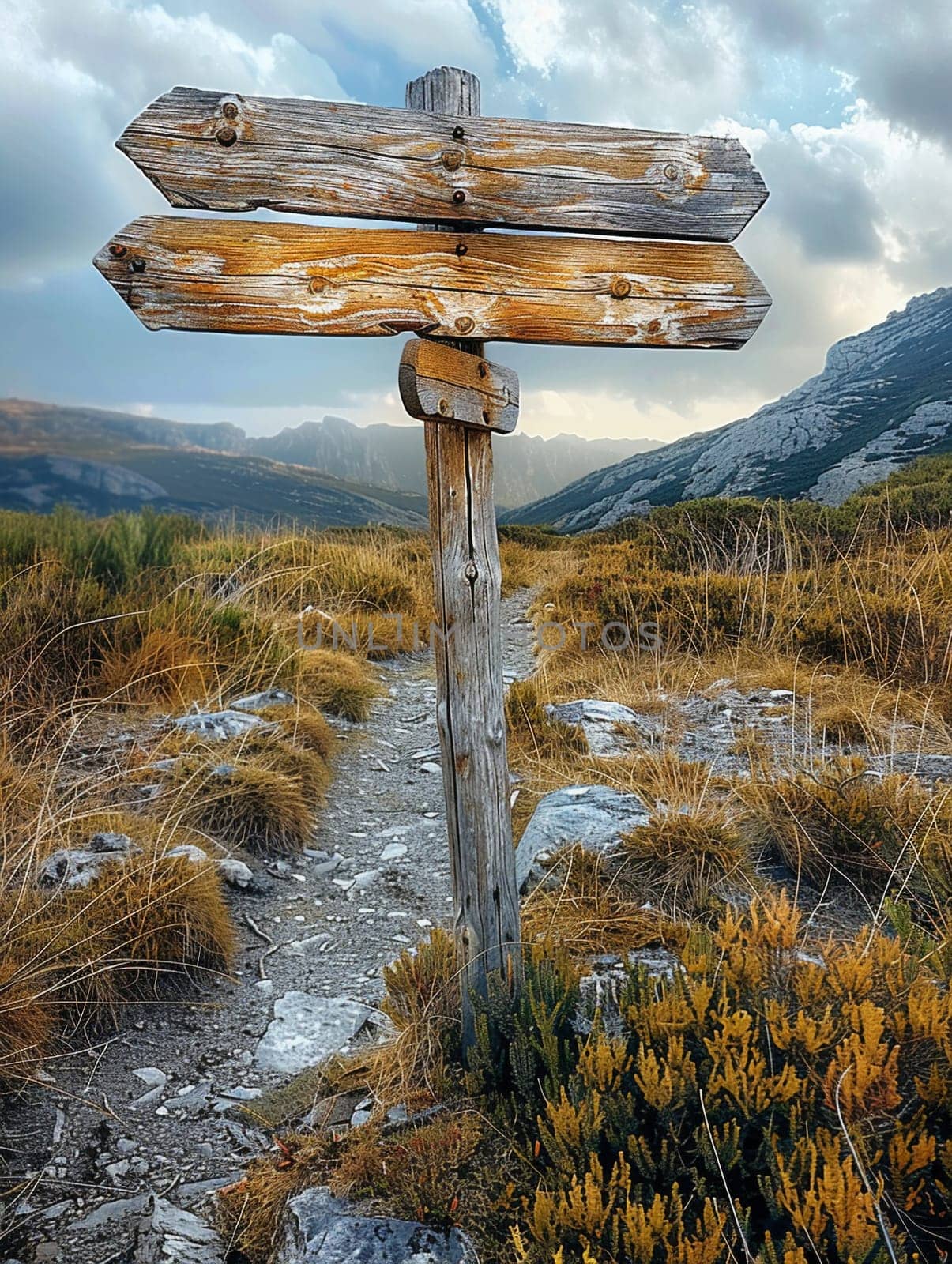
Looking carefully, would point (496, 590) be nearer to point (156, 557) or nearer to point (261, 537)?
point (156, 557)

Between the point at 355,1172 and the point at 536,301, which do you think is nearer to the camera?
the point at 355,1172

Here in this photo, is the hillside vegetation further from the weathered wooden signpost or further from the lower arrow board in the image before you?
the lower arrow board

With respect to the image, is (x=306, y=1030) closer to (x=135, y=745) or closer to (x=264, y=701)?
(x=135, y=745)

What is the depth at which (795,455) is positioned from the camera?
101 feet

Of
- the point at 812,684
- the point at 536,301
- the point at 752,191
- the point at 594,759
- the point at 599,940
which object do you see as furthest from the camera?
the point at 812,684

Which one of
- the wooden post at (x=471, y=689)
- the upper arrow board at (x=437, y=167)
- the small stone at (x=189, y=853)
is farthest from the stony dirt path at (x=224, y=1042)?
the upper arrow board at (x=437, y=167)

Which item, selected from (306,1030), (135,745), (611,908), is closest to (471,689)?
(611,908)

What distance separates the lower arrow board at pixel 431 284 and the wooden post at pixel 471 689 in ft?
0.67

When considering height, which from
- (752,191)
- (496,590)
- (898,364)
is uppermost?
(898,364)

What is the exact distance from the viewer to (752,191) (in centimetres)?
265

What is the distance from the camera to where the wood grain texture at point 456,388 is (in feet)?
7.70

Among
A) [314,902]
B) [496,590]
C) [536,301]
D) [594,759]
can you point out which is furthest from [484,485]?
[594,759]

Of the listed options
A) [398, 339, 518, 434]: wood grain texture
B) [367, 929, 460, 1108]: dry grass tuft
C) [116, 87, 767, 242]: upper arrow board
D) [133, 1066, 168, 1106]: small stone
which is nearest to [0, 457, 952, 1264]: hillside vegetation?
[367, 929, 460, 1108]: dry grass tuft

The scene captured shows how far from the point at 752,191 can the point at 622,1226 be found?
9.69ft
